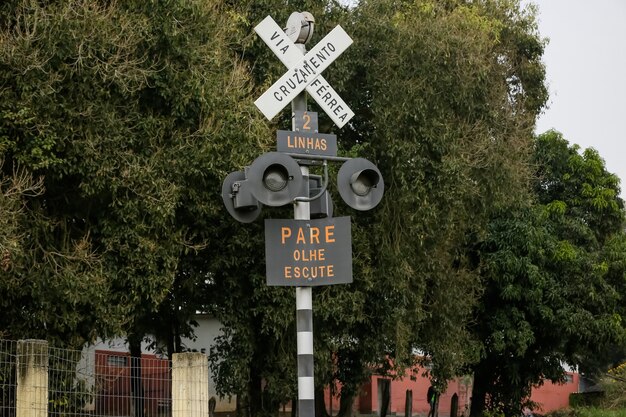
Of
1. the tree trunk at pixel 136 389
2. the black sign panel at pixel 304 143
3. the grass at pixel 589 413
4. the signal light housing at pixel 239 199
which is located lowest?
the grass at pixel 589 413

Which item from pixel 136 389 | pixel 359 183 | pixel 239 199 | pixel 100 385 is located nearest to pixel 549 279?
pixel 100 385

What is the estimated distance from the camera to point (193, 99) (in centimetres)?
1855

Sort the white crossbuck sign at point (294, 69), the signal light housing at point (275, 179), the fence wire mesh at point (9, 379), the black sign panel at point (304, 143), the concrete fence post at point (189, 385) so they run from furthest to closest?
1. the concrete fence post at point (189, 385)
2. the fence wire mesh at point (9, 379)
3. the white crossbuck sign at point (294, 69)
4. the black sign panel at point (304, 143)
5. the signal light housing at point (275, 179)

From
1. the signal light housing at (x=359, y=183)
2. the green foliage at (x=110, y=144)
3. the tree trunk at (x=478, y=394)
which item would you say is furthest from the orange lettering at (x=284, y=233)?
the tree trunk at (x=478, y=394)

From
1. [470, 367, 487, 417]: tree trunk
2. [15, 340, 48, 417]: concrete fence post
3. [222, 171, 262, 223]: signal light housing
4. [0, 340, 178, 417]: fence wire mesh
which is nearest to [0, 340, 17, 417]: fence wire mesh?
[0, 340, 178, 417]: fence wire mesh

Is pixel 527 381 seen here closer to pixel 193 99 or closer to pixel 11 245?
pixel 193 99

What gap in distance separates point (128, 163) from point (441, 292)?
9.91 metres

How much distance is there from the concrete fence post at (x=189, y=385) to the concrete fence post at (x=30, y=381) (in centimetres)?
149

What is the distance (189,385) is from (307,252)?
9.31 feet

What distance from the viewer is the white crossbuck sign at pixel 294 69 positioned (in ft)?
32.6

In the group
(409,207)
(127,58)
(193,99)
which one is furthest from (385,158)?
(127,58)

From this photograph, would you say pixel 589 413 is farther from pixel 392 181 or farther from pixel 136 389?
pixel 136 389

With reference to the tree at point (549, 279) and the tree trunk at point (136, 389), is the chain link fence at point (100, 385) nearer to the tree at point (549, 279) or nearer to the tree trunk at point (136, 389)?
the tree trunk at point (136, 389)

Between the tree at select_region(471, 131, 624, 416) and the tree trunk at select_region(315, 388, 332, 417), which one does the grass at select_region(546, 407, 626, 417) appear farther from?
the tree trunk at select_region(315, 388, 332, 417)
